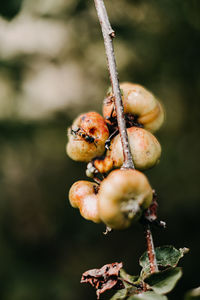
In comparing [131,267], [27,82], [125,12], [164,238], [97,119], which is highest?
[125,12]

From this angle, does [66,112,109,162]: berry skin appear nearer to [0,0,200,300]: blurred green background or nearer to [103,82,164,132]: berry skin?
[103,82,164,132]: berry skin

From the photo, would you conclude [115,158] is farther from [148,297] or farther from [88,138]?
[148,297]

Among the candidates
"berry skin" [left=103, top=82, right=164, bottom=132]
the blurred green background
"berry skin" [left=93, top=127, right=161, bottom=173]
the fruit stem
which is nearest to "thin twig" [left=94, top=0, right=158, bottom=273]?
the fruit stem

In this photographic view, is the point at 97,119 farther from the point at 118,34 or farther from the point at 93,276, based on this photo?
the point at 118,34

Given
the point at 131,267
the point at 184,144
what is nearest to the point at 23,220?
the point at 131,267

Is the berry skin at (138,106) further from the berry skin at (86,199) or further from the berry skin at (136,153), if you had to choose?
the berry skin at (86,199)

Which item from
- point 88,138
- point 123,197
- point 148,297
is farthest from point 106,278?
point 88,138
